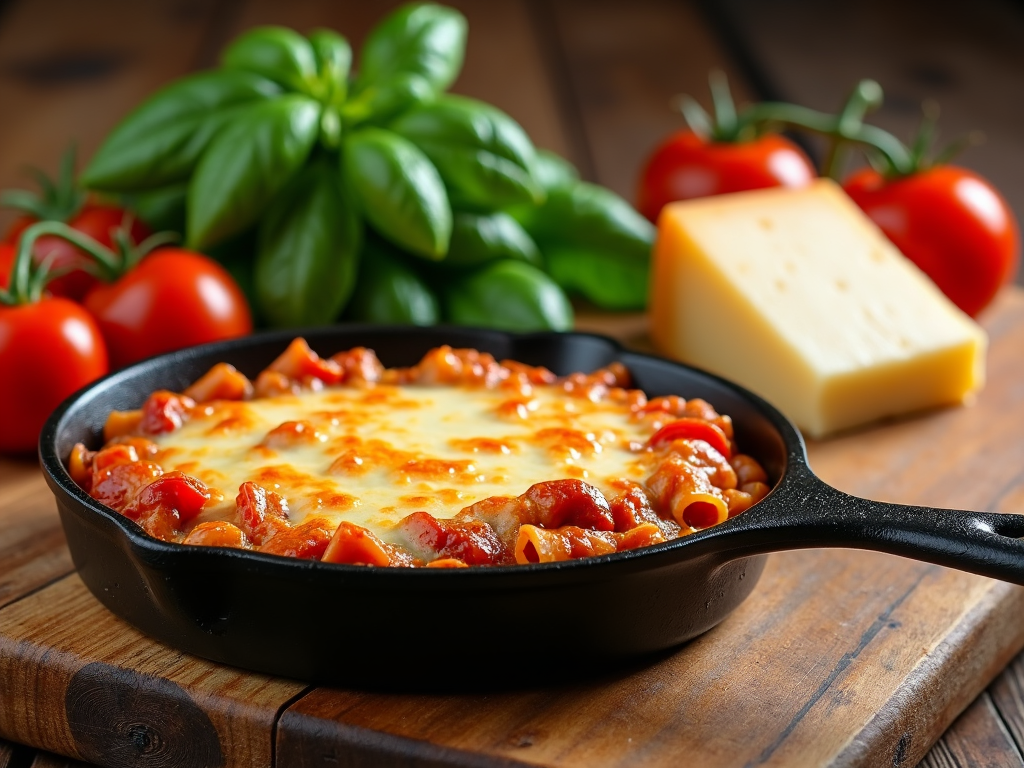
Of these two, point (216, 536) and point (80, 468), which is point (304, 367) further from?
point (216, 536)

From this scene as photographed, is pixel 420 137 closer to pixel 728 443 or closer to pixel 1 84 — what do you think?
pixel 728 443

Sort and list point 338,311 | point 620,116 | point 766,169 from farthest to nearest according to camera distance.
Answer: point 620,116, point 766,169, point 338,311

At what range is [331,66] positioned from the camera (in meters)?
3.62

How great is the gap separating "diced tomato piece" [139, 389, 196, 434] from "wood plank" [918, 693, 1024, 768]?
140 centimetres

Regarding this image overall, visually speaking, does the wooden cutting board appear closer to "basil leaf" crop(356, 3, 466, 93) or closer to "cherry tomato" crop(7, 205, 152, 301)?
"cherry tomato" crop(7, 205, 152, 301)

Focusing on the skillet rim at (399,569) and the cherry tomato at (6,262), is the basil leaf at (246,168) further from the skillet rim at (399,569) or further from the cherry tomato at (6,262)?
the skillet rim at (399,569)

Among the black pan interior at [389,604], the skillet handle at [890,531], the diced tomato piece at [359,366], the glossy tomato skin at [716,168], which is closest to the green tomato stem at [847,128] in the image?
the glossy tomato skin at [716,168]

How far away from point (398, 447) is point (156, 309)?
1044 millimetres

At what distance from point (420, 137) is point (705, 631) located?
172 centimetres

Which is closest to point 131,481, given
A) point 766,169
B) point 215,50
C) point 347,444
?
point 347,444

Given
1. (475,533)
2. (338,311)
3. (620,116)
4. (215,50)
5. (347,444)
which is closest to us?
(475,533)

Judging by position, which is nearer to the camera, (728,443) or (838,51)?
(728,443)

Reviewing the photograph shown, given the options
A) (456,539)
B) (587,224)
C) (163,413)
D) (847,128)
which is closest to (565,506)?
(456,539)

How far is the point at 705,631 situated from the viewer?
7.13 feet
